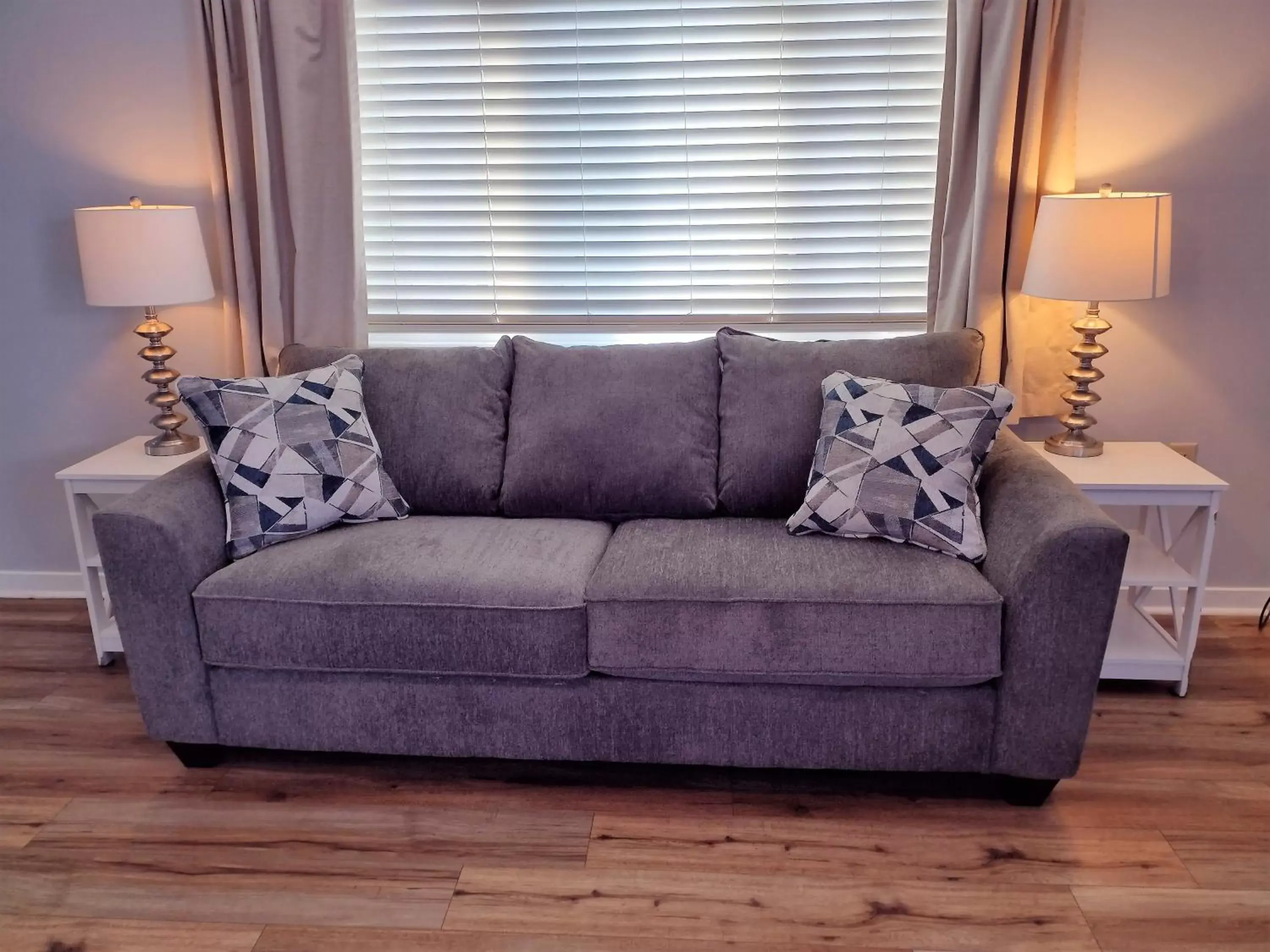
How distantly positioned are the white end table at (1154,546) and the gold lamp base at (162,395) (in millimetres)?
2495

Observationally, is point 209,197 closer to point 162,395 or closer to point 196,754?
point 162,395

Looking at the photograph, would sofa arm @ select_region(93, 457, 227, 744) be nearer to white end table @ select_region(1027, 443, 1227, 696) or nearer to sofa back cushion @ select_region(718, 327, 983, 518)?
sofa back cushion @ select_region(718, 327, 983, 518)

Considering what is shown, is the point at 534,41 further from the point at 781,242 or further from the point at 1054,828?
the point at 1054,828

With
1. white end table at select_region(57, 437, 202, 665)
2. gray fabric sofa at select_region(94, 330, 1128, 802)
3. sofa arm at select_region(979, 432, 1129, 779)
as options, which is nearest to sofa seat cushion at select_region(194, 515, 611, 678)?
gray fabric sofa at select_region(94, 330, 1128, 802)

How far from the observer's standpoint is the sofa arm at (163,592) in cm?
230

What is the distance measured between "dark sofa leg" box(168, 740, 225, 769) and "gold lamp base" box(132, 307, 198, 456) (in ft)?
3.12

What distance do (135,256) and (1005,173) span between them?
247 centimetres

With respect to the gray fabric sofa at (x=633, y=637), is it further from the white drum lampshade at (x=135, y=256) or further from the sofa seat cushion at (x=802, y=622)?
the white drum lampshade at (x=135, y=256)

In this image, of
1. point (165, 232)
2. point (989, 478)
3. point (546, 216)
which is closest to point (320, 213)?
point (165, 232)

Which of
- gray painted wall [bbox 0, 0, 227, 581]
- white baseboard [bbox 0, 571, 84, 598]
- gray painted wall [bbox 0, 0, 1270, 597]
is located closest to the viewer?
gray painted wall [bbox 0, 0, 1270, 597]

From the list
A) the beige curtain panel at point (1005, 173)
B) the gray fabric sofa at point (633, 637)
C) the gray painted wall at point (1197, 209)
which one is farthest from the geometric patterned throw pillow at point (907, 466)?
the gray painted wall at point (1197, 209)

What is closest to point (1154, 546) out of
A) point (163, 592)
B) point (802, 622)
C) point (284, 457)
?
point (802, 622)

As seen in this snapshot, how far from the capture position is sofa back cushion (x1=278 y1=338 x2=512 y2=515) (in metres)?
2.77

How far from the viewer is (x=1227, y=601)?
324cm
